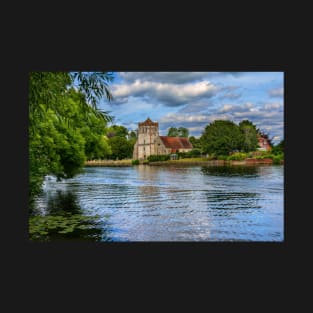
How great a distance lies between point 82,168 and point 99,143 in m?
0.92

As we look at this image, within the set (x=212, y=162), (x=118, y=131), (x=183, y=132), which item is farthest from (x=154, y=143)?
(x=212, y=162)

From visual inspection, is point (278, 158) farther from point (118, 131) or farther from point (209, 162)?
point (118, 131)

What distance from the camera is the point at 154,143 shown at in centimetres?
898

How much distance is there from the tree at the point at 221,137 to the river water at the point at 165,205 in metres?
0.49

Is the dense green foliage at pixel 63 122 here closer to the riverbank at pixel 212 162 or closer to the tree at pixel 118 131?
the tree at pixel 118 131

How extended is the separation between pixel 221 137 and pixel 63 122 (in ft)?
10.7

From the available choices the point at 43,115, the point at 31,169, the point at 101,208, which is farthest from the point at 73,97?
the point at 101,208

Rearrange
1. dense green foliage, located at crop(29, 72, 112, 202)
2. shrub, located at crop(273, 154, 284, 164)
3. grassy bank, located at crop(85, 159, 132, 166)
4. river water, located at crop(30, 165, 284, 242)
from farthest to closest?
grassy bank, located at crop(85, 159, 132, 166)
shrub, located at crop(273, 154, 284, 164)
river water, located at crop(30, 165, 284, 242)
dense green foliage, located at crop(29, 72, 112, 202)

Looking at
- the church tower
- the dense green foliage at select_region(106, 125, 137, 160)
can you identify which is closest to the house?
the church tower

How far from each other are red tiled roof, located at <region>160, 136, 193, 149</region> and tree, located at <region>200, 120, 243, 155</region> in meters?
0.34

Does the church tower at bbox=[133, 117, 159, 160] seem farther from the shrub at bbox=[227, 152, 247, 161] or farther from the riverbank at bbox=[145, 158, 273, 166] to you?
the shrub at bbox=[227, 152, 247, 161]

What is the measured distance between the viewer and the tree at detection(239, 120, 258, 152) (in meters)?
8.70

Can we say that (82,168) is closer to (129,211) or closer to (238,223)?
(129,211)

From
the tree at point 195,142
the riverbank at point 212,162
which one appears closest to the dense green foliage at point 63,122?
the riverbank at point 212,162
